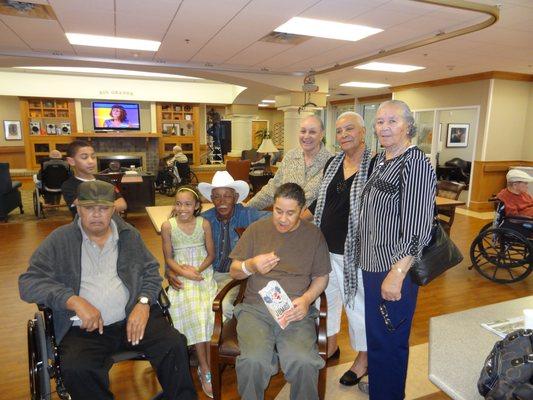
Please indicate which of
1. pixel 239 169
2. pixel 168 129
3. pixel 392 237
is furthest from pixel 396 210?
pixel 168 129

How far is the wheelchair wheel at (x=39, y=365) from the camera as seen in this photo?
1.54 metres

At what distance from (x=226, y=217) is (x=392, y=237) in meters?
1.11

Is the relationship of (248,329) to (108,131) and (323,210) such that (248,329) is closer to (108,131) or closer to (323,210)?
(323,210)

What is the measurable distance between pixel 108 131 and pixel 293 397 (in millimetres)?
10393

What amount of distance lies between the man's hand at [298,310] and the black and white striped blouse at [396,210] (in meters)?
0.37

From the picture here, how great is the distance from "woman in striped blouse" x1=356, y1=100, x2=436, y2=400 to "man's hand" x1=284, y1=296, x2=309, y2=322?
298 mm

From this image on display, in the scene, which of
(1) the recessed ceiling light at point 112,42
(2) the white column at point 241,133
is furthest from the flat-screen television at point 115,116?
(1) the recessed ceiling light at point 112,42

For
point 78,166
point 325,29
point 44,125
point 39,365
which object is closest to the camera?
point 39,365

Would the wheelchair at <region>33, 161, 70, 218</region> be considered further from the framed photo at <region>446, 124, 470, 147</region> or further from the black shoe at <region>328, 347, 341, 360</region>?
the framed photo at <region>446, 124, 470, 147</region>

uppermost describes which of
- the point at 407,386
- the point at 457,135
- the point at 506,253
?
the point at 457,135

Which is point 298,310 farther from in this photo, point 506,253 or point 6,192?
point 6,192

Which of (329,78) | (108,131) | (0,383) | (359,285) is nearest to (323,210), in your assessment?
(359,285)

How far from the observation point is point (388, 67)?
21.3 feet

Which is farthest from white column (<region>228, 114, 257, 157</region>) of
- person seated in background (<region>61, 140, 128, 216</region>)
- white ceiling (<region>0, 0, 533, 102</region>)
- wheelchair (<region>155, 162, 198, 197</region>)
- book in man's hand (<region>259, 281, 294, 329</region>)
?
book in man's hand (<region>259, 281, 294, 329</region>)
